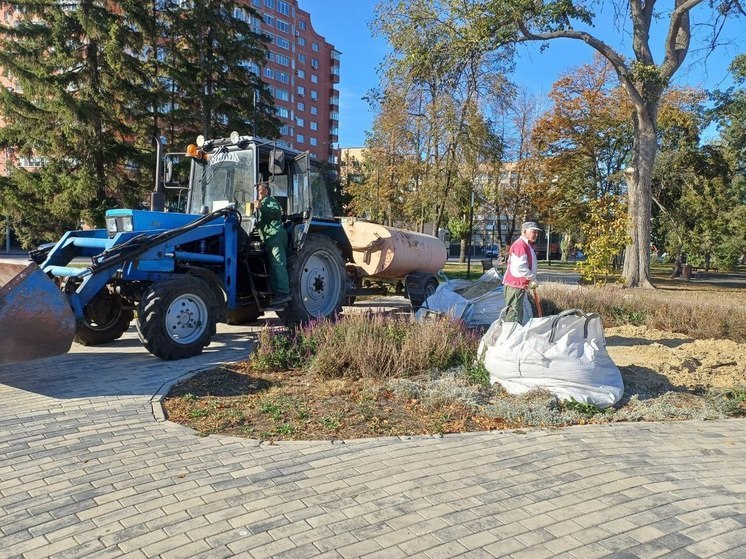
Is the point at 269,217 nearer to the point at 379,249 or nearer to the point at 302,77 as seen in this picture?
the point at 379,249

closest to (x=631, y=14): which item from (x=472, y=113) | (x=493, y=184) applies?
(x=472, y=113)

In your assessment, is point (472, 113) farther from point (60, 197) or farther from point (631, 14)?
point (60, 197)

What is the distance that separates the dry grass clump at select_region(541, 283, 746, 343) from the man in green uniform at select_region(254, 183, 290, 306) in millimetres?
4963

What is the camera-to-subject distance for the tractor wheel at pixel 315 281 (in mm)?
8641

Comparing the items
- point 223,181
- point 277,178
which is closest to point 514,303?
point 277,178

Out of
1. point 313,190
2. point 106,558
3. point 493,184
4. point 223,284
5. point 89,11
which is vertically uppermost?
point 89,11

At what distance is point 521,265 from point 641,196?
1537 cm

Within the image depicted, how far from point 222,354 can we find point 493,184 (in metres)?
29.6

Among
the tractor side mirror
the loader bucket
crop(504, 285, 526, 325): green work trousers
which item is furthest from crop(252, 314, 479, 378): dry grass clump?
the tractor side mirror

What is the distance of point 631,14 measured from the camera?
64.2ft

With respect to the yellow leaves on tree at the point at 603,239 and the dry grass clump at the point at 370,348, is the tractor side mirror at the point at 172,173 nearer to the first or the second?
the dry grass clump at the point at 370,348

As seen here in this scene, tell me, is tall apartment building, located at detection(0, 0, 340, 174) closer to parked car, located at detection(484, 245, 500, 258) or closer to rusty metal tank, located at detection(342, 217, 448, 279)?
parked car, located at detection(484, 245, 500, 258)

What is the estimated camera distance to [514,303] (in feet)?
23.6

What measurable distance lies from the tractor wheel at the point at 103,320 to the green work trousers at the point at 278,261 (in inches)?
77.5
